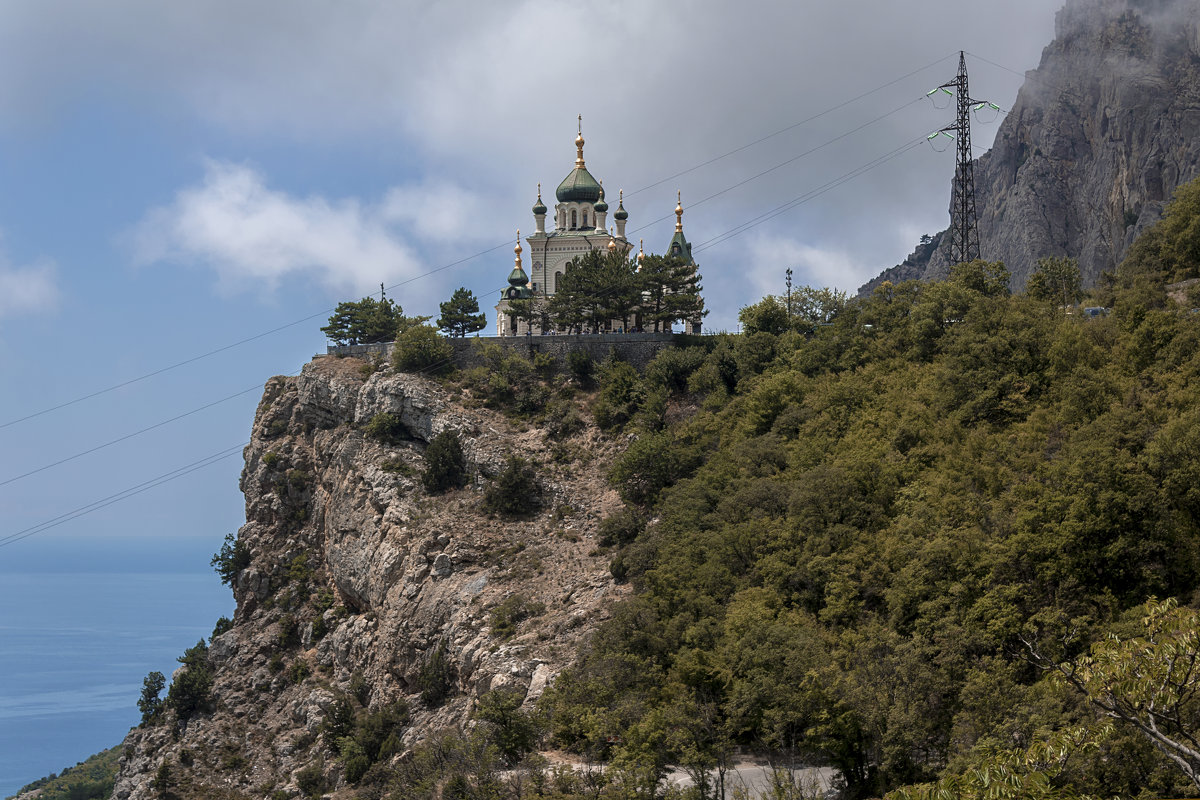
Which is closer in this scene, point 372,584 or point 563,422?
point 372,584

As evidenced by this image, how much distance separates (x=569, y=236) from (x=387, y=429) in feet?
70.6

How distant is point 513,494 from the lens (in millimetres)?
65812

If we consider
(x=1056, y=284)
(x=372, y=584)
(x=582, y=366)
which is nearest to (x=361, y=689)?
(x=372, y=584)

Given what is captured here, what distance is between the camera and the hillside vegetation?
36.6m

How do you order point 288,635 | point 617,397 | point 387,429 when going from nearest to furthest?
1. point 617,397
2. point 387,429
3. point 288,635

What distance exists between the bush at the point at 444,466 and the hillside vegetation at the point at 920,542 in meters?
10.6

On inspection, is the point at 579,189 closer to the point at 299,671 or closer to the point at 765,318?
the point at 765,318

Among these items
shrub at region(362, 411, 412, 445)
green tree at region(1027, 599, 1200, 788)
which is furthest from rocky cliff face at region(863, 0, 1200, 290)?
green tree at region(1027, 599, 1200, 788)

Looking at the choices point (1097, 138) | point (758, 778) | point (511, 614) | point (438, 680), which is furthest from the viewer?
point (1097, 138)

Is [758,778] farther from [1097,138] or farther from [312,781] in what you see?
[1097,138]

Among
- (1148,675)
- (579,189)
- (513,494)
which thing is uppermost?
(579,189)

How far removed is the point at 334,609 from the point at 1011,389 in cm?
3962

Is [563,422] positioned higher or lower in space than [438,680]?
higher

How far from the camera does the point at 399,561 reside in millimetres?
64688
